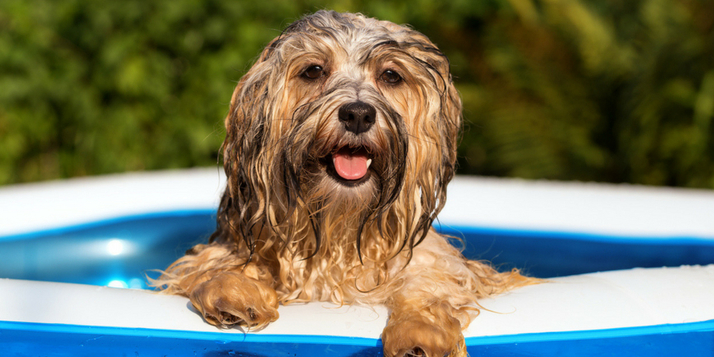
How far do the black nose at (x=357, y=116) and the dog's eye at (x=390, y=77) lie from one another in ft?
1.05

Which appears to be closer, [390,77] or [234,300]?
[234,300]

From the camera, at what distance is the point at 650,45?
6.48 m

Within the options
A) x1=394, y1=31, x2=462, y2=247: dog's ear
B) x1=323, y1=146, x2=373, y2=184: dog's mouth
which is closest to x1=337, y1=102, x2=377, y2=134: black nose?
x1=323, y1=146, x2=373, y2=184: dog's mouth

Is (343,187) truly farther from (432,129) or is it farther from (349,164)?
(432,129)

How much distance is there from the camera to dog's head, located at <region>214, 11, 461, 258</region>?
97.7 inches

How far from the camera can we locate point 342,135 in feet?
7.91

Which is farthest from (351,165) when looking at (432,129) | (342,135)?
(432,129)

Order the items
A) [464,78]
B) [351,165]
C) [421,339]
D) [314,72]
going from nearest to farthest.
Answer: [421,339] < [351,165] < [314,72] < [464,78]

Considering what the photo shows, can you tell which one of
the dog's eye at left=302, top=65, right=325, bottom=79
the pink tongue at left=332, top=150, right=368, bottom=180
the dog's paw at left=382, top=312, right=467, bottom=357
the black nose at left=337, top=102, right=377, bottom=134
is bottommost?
the dog's paw at left=382, top=312, right=467, bottom=357

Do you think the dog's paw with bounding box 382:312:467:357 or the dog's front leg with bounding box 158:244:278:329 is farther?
the dog's front leg with bounding box 158:244:278:329

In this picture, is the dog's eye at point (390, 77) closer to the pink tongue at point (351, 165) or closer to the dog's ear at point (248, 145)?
the pink tongue at point (351, 165)

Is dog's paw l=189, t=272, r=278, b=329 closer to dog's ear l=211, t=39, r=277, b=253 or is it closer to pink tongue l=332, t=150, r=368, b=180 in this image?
dog's ear l=211, t=39, r=277, b=253

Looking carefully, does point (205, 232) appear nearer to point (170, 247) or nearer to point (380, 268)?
point (170, 247)

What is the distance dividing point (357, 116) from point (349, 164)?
0.80 ft
